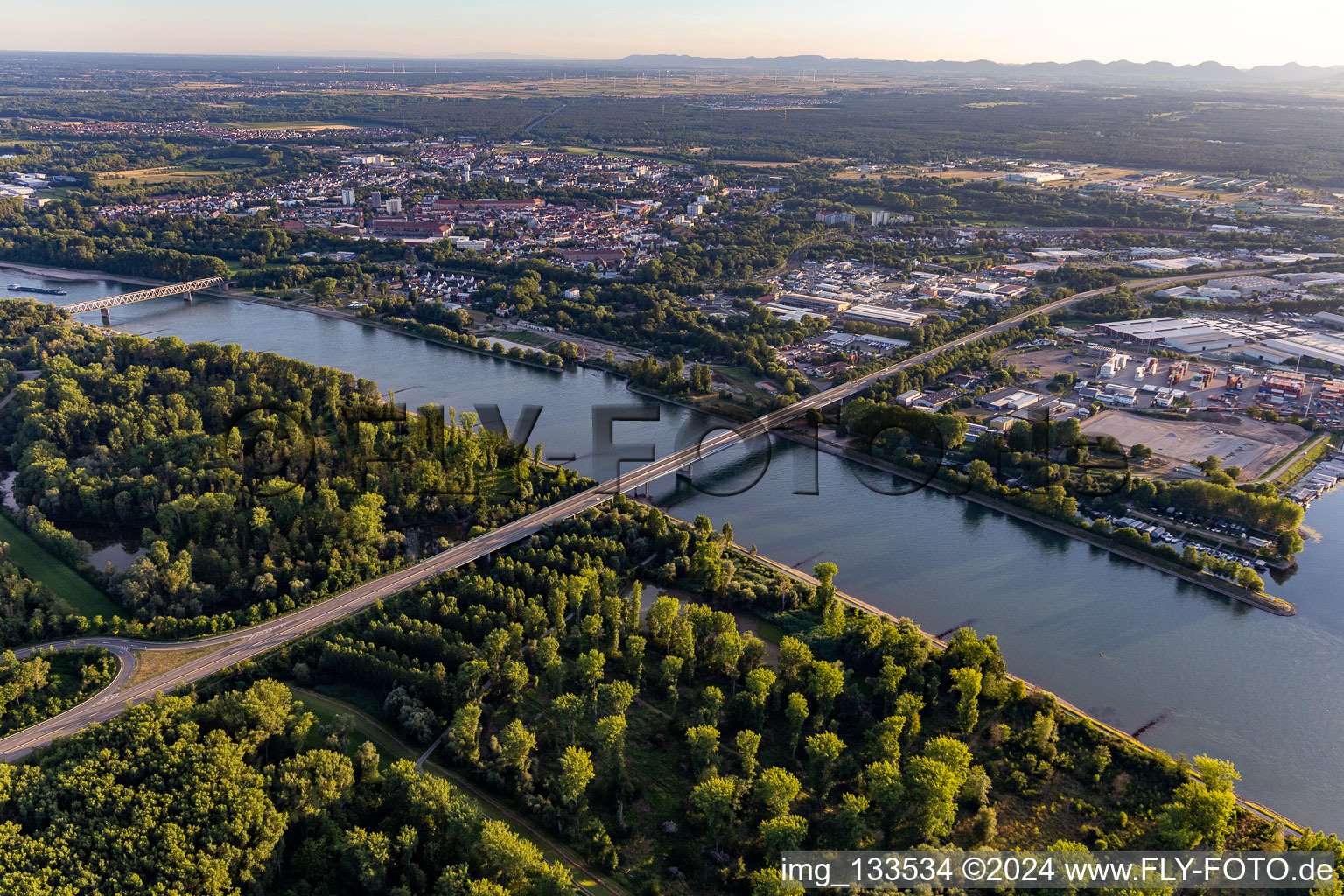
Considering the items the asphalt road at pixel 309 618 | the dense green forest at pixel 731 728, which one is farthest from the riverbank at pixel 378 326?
the dense green forest at pixel 731 728

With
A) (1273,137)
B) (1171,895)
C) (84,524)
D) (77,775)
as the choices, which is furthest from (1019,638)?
(1273,137)

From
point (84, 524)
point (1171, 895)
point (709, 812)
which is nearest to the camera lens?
point (1171, 895)

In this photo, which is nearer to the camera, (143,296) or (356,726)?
(356,726)

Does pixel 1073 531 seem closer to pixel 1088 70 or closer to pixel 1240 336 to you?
pixel 1240 336

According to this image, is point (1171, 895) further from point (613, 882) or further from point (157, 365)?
point (157, 365)

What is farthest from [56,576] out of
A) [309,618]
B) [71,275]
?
[71,275]

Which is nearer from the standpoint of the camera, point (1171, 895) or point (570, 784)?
point (1171, 895)

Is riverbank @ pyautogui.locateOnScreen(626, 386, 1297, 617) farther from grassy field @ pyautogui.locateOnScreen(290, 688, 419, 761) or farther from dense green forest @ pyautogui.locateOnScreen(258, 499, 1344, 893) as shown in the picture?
grassy field @ pyautogui.locateOnScreen(290, 688, 419, 761)
